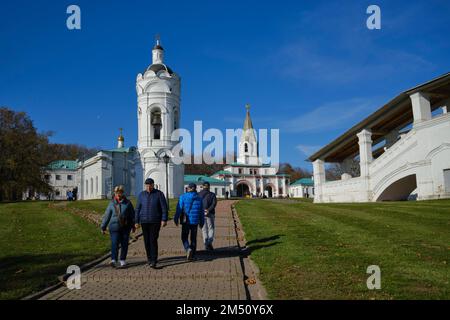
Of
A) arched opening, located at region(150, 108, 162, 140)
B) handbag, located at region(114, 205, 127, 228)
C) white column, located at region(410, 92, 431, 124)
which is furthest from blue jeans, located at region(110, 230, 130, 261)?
arched opening, located at region(150, 108, 162, 140)

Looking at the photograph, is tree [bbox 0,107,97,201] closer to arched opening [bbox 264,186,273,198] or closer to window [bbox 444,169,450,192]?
window [bbox 444,169,450,192]

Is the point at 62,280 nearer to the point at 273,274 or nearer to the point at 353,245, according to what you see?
the point at 273,274

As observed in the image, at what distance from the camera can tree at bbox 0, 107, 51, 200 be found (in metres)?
38.8

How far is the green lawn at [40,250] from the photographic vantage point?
6.73 metres

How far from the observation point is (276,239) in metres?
10.8

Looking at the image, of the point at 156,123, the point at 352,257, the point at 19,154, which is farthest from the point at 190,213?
the point at 156,123

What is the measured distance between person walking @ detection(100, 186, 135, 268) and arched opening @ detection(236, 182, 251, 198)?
85288mm

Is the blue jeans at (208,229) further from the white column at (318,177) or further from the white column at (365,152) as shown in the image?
the white column at (318,177)

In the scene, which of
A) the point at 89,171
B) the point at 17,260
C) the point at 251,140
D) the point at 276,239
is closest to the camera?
the point at 17,260

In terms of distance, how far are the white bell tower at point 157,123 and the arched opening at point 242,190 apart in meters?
47.9

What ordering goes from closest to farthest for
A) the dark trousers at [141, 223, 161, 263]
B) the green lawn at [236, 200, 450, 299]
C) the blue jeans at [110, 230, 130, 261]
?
the green lawn at [236, 200, 450, 299] → the dark trousers at [141, 223, 161, 263] → the blue jeans at [110, 230, 130, 261]

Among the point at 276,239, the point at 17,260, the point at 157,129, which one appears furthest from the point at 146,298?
the point at 157,129
